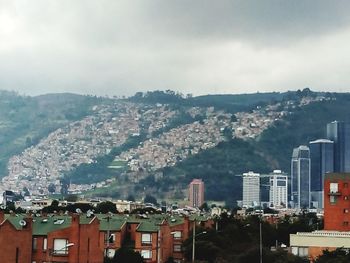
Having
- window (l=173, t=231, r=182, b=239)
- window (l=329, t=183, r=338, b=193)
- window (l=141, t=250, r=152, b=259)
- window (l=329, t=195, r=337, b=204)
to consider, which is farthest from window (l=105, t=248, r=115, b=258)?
window (l=329, t=183, r=338, b=193)

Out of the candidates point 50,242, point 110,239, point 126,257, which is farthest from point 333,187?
point 50,242

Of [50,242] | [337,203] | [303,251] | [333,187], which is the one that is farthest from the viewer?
[333,187]

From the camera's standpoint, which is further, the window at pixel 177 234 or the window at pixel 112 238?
the window at pixel 177 234

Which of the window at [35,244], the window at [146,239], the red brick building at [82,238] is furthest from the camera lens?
the window at [146,239]

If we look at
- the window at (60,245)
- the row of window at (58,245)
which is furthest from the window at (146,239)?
the window at (60,245)

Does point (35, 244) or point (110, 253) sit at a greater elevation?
point (35, 244)

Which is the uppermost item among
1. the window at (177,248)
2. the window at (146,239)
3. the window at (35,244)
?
the window at (35,244)

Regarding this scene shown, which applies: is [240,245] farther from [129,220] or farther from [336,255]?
[336,255]

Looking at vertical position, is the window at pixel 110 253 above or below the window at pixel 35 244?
below

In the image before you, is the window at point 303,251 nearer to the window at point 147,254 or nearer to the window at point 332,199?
the window at point 147,254

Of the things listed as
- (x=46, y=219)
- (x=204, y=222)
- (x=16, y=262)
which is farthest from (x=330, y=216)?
(x=16, y=262)

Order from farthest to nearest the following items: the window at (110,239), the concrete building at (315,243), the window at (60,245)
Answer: the concrete building at (315,243)
the window at (110,239)
the window at (60,245)

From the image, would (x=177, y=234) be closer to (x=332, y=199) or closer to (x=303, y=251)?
(x=303, y=251)
